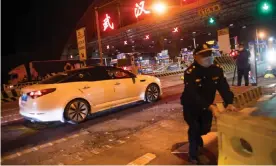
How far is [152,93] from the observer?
28.9 feet

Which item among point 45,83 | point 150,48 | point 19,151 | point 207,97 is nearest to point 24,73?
point 45,83

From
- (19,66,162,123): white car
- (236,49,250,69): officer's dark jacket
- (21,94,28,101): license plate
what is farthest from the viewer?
(236,49,250,69): officer's dark jacket

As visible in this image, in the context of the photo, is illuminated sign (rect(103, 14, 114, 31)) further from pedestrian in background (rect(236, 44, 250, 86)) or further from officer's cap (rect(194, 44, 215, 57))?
officer's cap (rect(194, 44, 215, 57))

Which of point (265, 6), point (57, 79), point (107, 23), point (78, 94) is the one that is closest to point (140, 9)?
point (107, 23)

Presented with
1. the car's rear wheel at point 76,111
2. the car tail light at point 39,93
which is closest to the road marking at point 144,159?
the car's rear wheel at point 76,111

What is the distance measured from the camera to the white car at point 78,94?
634 centimetres

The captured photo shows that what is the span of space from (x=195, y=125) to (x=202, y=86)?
56cm

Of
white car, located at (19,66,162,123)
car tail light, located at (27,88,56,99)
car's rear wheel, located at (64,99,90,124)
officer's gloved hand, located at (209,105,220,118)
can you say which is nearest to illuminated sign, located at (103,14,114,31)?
white car, located at (19,66,162,123)

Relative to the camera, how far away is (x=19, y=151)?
5.04 m

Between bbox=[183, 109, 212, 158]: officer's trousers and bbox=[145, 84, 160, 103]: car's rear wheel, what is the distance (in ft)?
16.0

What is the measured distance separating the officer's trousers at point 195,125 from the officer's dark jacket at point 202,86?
4.9 inches

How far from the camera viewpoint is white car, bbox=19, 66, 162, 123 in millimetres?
6336

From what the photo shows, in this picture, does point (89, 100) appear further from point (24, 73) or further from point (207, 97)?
point (24, 73)

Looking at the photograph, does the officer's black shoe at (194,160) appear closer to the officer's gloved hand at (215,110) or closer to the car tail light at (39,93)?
the officer's gloved hand at (215,110)
